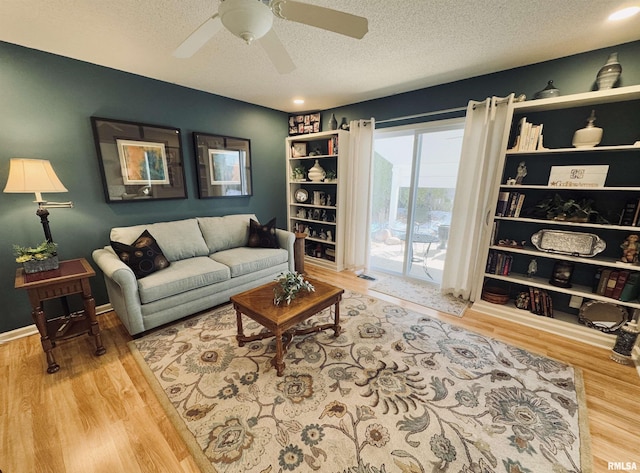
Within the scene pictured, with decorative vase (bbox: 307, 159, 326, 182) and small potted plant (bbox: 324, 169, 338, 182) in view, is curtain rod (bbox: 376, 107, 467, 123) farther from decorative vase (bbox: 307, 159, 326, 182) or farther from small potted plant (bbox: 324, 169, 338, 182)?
decorative vase (bbox: 307, 159, 326, 182)

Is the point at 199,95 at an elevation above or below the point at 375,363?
above

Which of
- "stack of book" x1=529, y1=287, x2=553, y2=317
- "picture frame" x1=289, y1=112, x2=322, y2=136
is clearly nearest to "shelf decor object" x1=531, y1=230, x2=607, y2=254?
"stack of book" x1=529, y1=287, x2=553, y2=317

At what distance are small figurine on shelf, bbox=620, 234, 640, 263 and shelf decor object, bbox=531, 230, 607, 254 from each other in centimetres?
12

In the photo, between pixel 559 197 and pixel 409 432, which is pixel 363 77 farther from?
pixel 409 432

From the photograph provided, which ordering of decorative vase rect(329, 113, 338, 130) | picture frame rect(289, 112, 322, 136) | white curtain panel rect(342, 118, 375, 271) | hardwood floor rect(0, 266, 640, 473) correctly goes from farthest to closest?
picture frame rect(289, 112, 322, 136), decorative vase rect(329, 113, 338, 130), white curtain panel rect(342, 118, 375, 271), hardwood floor rect(0, 266, 640, 473)

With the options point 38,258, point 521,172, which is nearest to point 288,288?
point 38,258

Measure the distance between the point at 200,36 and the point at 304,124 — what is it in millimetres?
2825

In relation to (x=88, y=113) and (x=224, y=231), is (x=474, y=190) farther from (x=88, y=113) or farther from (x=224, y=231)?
(x=88, y=113)

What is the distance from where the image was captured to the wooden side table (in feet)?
5.77

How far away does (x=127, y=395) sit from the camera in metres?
1.63

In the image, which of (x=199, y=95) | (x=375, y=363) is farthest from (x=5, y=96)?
(x=375, y=363)

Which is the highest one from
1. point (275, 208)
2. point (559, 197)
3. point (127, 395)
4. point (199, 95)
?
point (199, 95)

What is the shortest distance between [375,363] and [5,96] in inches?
146

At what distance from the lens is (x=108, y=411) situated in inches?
59.7
